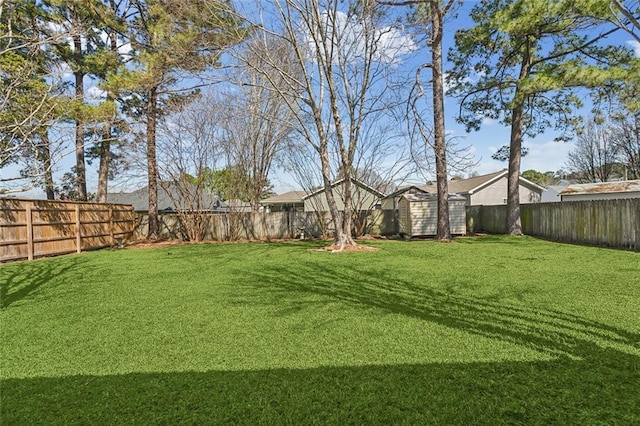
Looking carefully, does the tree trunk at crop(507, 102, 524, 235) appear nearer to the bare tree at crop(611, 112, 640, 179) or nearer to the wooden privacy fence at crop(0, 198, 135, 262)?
the wooden privacy fence at crop(0, 198, 135, 262)

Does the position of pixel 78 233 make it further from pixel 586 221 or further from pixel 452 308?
pixel 586 221

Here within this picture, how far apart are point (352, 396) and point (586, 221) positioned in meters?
11.4

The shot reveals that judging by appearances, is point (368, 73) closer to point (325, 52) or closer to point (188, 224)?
point (325, 52)

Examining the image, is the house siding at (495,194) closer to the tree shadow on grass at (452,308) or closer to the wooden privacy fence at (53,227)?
the tree shadow on grass at (452,308)

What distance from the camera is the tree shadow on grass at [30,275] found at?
5230 mm

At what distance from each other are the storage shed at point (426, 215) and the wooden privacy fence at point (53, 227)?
35.9ft

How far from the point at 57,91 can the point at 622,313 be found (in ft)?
31.8

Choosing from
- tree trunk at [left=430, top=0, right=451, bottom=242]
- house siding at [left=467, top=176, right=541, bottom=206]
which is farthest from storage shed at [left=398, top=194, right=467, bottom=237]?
house siding at [left=467, top=176, right=541, bottom=206]

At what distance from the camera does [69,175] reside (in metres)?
15.7

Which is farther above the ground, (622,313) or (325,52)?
(325,52)

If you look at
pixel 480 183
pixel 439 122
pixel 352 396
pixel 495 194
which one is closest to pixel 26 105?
pixel 352 396

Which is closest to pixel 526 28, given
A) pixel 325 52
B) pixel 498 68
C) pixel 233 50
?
pixel 498 68

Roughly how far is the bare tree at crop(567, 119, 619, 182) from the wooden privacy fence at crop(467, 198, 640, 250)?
20987 mm

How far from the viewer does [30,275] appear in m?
6.93
